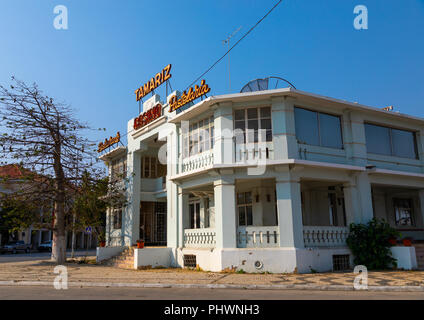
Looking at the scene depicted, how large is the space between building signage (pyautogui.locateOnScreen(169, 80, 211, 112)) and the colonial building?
353 mm

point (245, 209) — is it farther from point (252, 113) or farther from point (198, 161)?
point (252, 113)

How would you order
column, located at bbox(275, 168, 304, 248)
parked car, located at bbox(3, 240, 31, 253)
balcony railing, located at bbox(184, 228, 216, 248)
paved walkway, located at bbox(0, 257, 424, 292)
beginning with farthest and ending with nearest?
parked car, located at bbox(3, 240, 31, 253), balcony railing, located at bbox(184, 228, 216, 248), column, located at bbox(275, 168, 304, 248), paved walkway, located at bbox(0, 257, 424, 292)

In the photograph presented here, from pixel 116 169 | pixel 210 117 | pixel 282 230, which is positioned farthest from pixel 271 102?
pixel 116 169

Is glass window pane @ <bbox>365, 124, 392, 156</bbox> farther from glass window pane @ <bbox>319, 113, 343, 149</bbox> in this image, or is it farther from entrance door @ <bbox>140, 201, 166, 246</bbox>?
entrance door @ <bbox>140, 201, 166, 246</bbox>

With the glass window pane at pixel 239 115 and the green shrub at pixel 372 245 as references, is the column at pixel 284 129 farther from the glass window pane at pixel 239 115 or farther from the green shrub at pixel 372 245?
the green shrub at pixel 372 245

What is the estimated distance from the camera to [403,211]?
65.5 feet

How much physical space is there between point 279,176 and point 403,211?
34.2ft

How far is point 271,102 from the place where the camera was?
568 inches

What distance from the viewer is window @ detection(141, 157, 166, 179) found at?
22047 millimetres

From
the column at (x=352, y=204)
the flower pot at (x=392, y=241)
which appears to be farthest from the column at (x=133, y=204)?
the flower pot at (x=392, y=241)

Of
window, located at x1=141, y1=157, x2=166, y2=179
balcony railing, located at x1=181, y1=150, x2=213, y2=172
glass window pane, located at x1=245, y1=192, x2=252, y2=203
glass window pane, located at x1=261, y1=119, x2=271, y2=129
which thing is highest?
glass window pane, located at x1=261, y1=119, x2=271, y2=129

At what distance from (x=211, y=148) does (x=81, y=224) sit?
11000 mm

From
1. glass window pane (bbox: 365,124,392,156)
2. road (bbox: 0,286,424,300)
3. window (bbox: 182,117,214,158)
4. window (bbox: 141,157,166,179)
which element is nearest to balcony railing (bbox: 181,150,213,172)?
window (bbox: 182,117,214,158)
